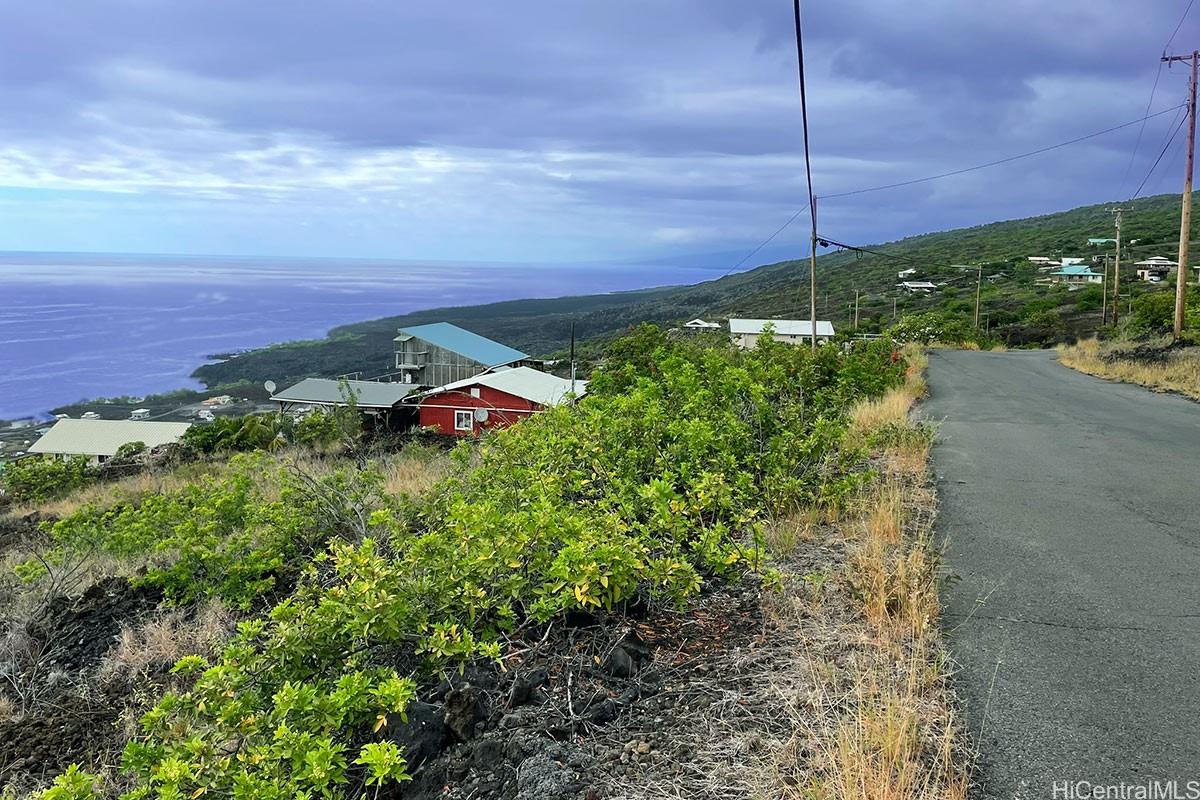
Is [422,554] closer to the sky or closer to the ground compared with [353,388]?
closer to the sky

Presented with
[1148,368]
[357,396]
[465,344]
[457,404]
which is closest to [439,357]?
[465,344]

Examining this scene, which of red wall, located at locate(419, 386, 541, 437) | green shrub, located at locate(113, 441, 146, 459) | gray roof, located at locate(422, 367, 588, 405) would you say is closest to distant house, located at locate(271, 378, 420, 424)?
red wall, located at locate(419, 386, 541, 437)

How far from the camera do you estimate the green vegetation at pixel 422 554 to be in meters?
2.99

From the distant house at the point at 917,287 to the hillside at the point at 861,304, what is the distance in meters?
1.46

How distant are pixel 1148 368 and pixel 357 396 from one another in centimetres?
3216

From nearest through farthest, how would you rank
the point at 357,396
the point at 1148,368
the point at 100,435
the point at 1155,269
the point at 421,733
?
the point at 421,733
the point at 1148,368
the point at 357,396
the point at 100,435
the point at 1155,269

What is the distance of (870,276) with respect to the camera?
106438mm

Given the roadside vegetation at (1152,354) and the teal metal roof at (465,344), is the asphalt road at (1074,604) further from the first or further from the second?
the teal metal roof at (465,344)

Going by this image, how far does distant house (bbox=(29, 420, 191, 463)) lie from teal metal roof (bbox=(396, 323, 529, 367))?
52.2 feet

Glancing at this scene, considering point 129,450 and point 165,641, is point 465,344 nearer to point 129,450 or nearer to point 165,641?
point 129,450

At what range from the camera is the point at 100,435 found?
43656 millimetres

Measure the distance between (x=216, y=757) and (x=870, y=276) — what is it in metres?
113

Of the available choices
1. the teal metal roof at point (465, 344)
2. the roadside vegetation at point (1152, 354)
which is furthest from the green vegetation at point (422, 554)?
the teal metal roof at point (465, 344)

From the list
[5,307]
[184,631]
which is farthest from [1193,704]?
[5,307]
